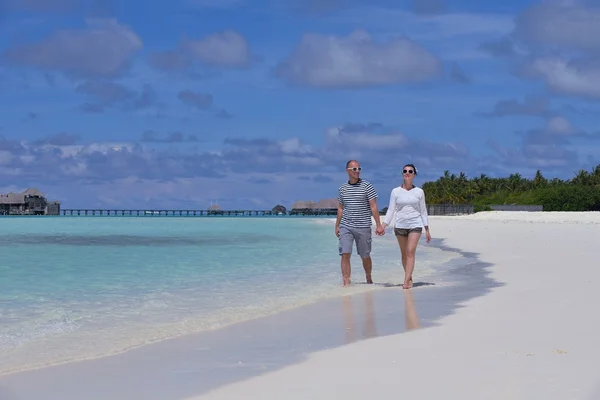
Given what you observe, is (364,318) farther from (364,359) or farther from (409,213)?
(409,213)

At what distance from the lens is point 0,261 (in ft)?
66.9

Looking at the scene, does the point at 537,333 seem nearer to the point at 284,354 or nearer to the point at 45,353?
the point at 284,354

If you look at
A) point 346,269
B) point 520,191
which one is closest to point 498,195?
point 520,191

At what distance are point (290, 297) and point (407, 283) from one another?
1577 mm

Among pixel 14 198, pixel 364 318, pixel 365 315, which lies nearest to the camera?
pixel 364 318

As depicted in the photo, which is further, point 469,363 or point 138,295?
point 138,295

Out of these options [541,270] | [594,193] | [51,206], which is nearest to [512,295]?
[541,270]

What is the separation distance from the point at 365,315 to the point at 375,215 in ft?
9.25

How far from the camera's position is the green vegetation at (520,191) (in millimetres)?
89438

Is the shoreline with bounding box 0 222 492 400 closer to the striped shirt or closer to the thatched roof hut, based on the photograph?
the striped shirt

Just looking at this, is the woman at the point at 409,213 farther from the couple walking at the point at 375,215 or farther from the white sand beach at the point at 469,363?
the white sand beach at the point at 469,363

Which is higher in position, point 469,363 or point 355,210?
point 355,210

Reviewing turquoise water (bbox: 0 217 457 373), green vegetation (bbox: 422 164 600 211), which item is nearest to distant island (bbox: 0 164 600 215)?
green vegetation (bbox: 422 164 600 211)

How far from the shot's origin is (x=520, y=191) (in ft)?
390
